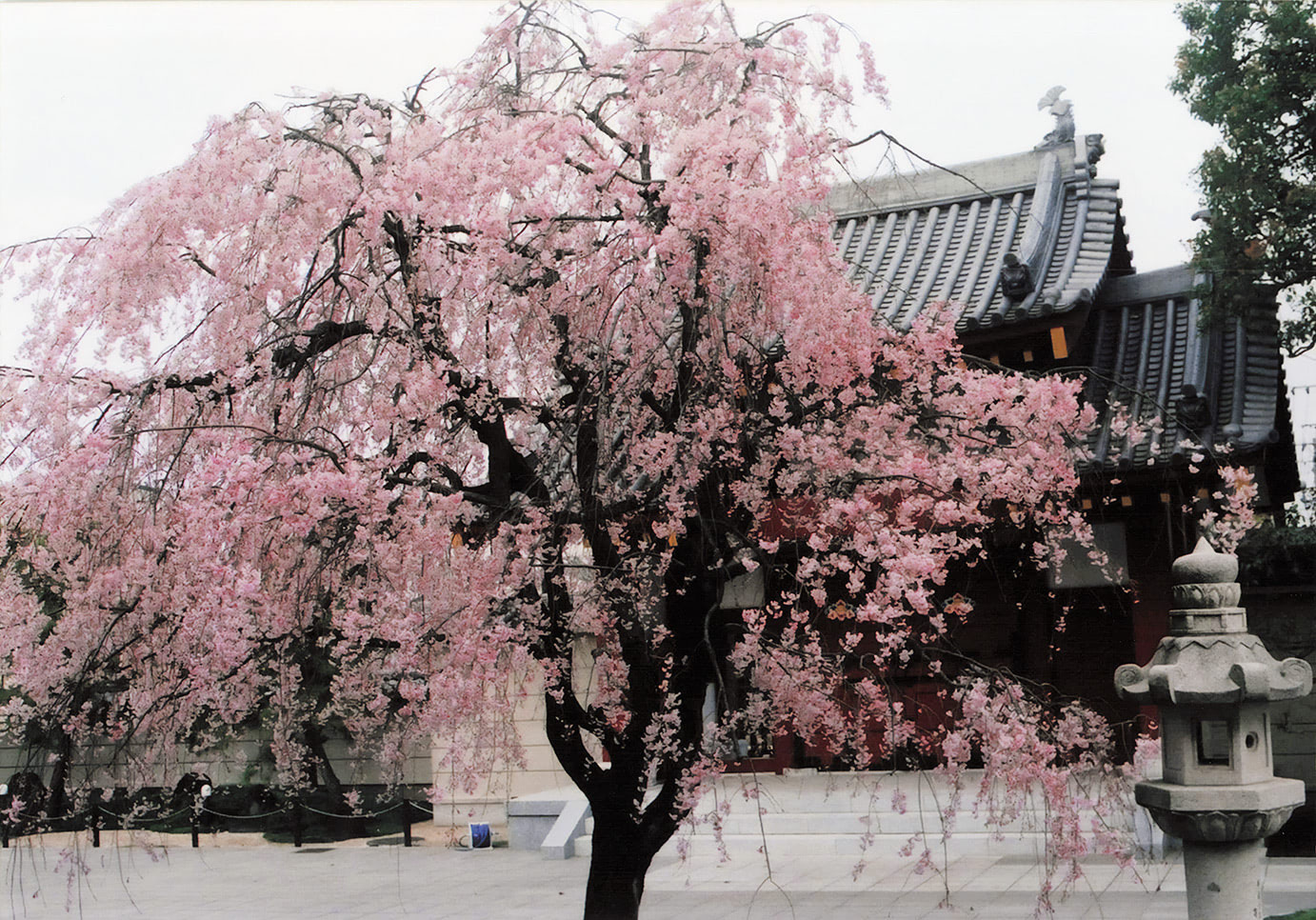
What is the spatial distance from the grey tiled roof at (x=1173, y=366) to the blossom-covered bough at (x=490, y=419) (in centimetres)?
524

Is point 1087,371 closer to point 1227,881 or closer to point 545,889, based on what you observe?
point 1227,881

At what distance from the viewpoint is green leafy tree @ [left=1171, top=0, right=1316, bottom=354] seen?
Result: 11133 mm

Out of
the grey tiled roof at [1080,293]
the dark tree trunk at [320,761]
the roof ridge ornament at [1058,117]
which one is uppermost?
the roof ridge ornament at [1058,117]

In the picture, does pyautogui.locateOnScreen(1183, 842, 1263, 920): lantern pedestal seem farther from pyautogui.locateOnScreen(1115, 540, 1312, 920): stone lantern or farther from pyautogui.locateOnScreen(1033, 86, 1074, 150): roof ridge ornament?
pyautogui.locateOnScreen(1033, 86, 1074, 150): roof ridge ornament

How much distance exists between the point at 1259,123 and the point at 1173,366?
12.2ft

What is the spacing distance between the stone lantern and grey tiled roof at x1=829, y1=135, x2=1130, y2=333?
7120 millimetres

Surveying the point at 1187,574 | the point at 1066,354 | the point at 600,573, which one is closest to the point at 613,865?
the point at 600,573

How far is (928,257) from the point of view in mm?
16781

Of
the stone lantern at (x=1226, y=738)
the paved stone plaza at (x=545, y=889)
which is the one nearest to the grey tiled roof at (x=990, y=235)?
the paved stone plaza at (x=545, y=889)

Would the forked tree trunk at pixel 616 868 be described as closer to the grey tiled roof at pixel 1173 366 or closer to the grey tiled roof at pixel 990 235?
the grey tiled roof at pixel 1173 366

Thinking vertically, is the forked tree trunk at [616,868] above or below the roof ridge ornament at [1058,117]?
below

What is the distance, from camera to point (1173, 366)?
14359mm

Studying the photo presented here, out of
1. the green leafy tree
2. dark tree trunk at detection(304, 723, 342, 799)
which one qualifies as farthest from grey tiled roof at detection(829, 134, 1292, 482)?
dark tree trunk at detection(304, 723, 342, 799)

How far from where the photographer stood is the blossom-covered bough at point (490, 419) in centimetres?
714
